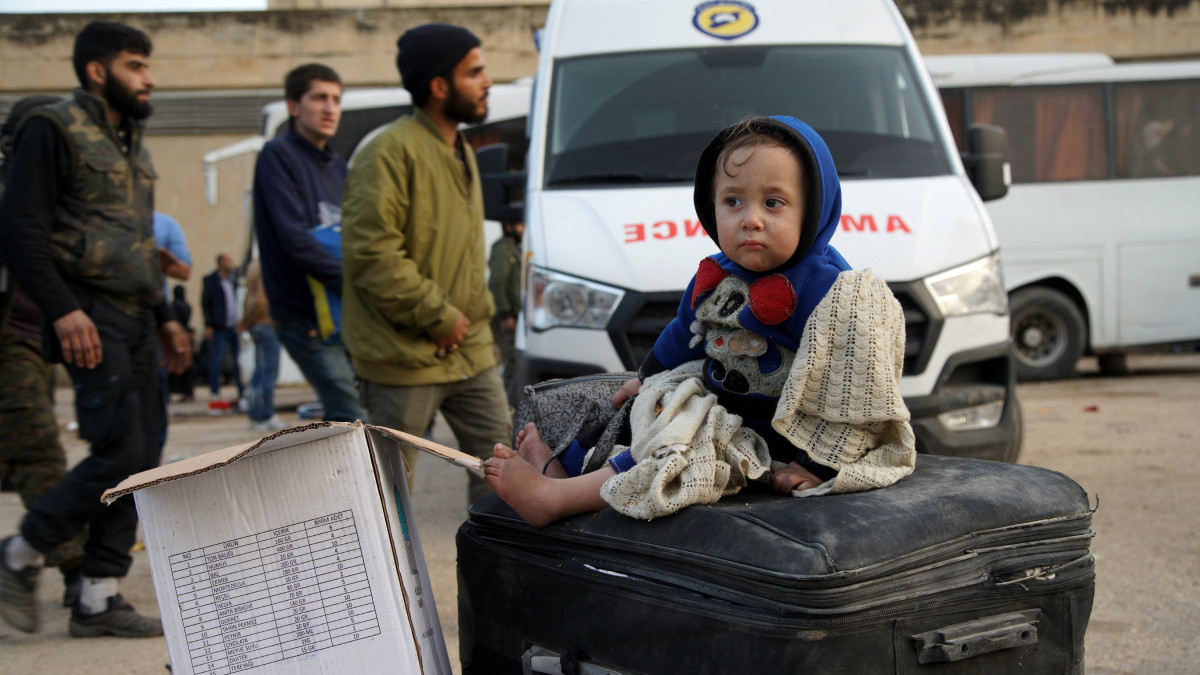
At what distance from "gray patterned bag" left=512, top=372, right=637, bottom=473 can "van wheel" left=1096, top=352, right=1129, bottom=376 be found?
1121cm

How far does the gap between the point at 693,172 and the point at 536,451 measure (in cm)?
241

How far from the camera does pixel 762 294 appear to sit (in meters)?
2.06

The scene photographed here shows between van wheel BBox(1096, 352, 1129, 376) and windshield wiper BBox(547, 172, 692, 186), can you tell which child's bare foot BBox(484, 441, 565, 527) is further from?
van wheel BBox(1096, 352, 1129, 376)

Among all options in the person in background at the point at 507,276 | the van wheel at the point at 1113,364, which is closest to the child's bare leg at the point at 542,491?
the person in background at the point at 507,276

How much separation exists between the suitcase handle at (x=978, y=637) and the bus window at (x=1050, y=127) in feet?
33.3

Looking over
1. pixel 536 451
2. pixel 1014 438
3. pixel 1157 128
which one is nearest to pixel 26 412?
pixel 536 451

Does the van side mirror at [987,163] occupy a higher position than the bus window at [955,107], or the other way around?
the bus window at [955,107]

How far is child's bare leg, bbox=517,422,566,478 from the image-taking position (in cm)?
238

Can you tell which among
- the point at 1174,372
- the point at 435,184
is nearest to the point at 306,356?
the point at 435,184

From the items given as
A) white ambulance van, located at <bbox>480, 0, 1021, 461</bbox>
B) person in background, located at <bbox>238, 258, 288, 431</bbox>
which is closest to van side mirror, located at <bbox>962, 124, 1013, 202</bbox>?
white ambulance van, located at <bbox>480, 0, 1021, 461</bbox>

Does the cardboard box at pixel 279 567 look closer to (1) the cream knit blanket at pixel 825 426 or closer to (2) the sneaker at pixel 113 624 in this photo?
(1) the cream knit blanket at pixel 825 426

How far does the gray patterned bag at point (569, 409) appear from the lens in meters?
2.43

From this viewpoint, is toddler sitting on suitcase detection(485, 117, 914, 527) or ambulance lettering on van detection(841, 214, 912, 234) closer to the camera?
toddler sitting on suitcase detection(485, 117, 914, 527)

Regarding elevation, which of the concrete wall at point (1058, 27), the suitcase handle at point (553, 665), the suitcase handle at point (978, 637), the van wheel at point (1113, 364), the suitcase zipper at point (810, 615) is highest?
the concrete wall at point (1058, 27)
